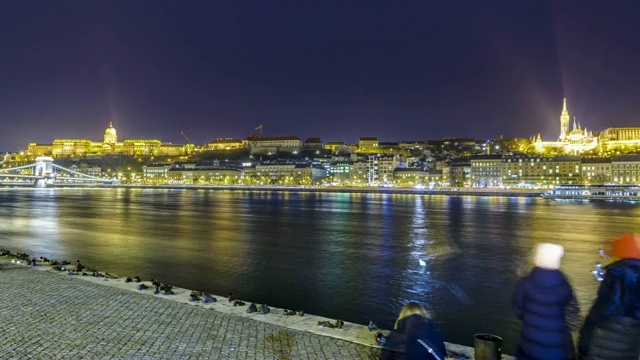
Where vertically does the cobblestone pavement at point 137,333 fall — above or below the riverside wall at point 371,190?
above

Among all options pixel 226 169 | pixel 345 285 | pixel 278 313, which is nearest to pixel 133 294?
pixel 278 313

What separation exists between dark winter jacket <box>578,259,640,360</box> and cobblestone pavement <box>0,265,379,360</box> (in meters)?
2.95

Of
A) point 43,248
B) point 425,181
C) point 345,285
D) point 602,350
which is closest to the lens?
point 602,350

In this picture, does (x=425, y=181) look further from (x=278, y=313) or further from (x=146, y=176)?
(x=278, y=313)

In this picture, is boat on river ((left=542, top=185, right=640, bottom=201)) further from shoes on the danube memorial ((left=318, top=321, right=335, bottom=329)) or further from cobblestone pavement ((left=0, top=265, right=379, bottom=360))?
cobblestone pavement ((left=0, top=265, right=379, bottom=360))

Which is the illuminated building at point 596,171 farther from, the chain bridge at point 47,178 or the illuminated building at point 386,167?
the chain bridge at point 47,178

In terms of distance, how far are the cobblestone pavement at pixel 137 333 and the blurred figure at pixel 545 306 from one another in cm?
260

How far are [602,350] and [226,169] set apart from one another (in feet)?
442

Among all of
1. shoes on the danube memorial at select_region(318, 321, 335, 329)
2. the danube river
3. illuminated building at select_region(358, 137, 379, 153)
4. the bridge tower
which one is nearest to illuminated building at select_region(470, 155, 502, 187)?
illuminated building at select_region(358, 137, 379, 153)

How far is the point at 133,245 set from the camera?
20.6 m

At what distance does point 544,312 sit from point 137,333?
5282 mm

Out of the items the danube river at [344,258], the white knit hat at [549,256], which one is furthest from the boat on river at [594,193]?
the white knit hat at [549,256]

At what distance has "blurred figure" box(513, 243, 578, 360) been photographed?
141 inches

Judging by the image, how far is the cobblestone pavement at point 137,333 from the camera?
588cm
